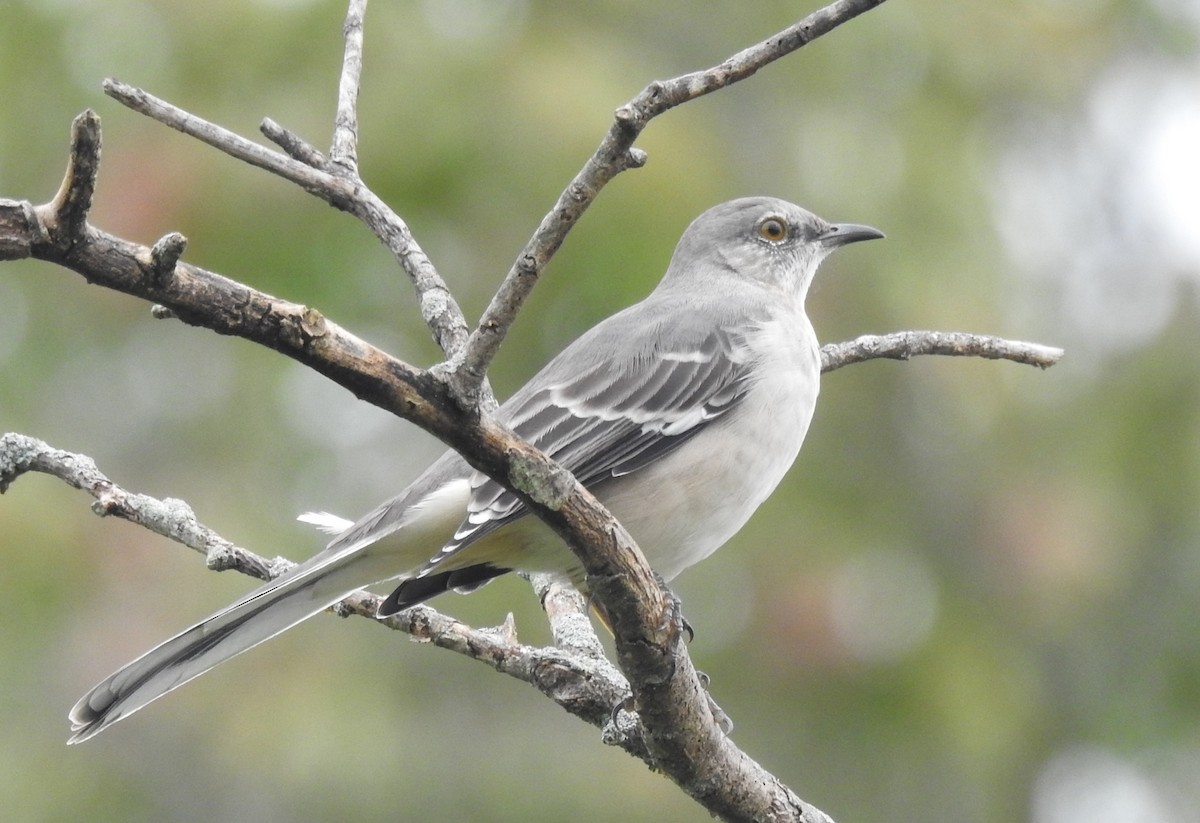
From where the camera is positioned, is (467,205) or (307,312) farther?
(467,205)

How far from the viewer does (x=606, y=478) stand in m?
4.49

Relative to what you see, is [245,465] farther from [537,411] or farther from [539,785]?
[537,411]

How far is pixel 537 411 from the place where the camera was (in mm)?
4641

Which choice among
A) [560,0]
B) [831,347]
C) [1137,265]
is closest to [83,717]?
[831,347]

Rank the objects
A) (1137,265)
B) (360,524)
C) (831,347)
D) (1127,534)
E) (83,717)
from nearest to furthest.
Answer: (83,717) → (360,524) → (831,347) → (1127,534) → (1137,265)

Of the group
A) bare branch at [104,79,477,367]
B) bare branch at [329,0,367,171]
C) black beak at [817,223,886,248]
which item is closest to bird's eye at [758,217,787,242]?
black beak at [817,223,886,248]

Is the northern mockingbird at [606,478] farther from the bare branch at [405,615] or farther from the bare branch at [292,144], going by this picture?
the bare branch at [292,144]

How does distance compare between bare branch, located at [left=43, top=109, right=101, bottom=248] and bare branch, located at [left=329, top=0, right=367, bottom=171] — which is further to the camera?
bare branch, located at [left=329, top=0, right=367, bottom=171]

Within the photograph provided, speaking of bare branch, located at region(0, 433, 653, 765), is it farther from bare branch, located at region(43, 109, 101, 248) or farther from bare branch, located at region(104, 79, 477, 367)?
bare branch, located at region(43, 109, 101, 248)

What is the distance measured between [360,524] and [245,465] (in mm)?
3951

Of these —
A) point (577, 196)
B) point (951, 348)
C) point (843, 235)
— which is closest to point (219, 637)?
point (577, 196)

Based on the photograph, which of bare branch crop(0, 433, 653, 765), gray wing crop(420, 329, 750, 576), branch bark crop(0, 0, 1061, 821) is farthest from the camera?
gray wing crop(420, 329, 750, 576)

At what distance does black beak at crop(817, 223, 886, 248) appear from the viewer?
6.05 m

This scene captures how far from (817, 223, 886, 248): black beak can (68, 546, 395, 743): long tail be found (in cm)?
286
